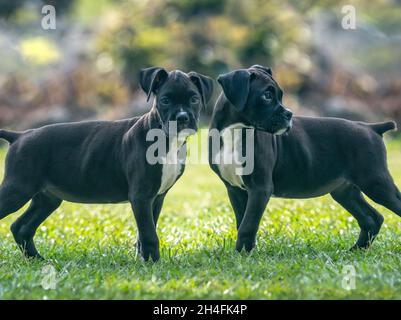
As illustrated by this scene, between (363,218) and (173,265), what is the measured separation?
2.07 meters

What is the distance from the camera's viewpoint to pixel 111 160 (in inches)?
243

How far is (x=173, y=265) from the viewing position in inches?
232

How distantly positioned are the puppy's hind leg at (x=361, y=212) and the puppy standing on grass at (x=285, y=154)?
Answer: 0.5 inches

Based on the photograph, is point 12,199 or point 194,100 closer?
point 194,100

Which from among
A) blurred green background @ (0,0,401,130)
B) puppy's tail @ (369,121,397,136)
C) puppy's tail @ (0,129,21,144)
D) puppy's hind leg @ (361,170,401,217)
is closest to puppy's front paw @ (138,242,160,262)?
puppy's tail @ (0,129,21,144)

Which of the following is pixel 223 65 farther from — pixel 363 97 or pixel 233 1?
pixel 363 97

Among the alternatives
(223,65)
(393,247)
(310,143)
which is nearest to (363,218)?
(393,247)

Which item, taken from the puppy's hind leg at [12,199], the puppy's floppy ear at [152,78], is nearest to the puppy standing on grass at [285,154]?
the puppy's floppy ear at [152,78]

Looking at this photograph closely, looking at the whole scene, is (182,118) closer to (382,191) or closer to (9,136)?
(9,136)

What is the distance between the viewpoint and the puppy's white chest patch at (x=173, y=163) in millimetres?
5844

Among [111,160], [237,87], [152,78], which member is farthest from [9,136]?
[237,87]

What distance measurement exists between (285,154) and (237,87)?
0.84 metres

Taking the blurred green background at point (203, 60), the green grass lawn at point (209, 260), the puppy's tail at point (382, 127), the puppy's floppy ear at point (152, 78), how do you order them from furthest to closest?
the blurred green background at point (203, 60)
the puppy's tail at point (382, 127)
the puppy's floppy ear at point (152, 78)
the green grass lawn at point (209, 260)

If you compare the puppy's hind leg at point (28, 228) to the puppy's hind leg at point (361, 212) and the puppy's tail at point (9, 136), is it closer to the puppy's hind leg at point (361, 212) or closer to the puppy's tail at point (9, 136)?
the puppy's tail at point (9, 136)
